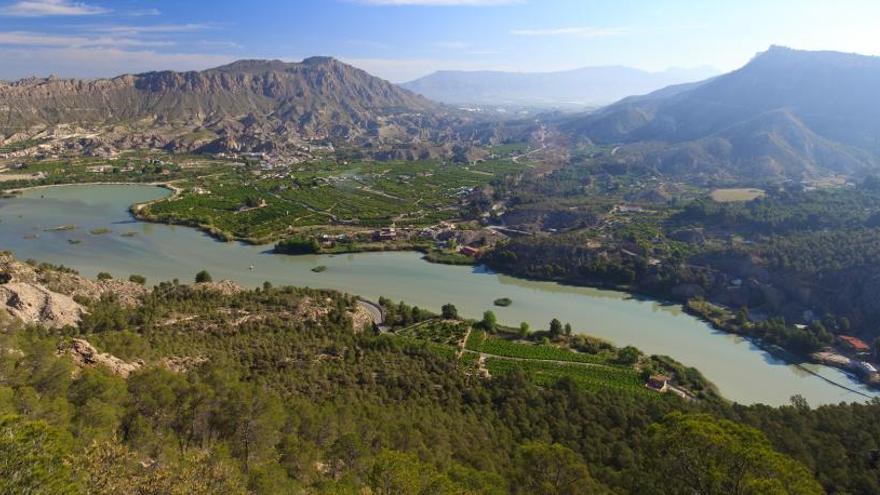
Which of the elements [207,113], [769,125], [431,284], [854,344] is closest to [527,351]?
[431,284]

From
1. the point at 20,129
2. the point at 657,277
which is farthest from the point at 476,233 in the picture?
the point at 20,129

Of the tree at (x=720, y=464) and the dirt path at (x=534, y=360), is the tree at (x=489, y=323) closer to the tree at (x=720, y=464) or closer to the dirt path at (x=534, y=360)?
the dirt path at (x=534, y=360)

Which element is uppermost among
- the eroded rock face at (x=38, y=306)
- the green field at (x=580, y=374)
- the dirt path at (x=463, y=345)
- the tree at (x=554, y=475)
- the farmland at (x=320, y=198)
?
the eroded rock face at (x=38, y=306)

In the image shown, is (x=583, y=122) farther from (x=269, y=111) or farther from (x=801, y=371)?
(x=801, y=371)

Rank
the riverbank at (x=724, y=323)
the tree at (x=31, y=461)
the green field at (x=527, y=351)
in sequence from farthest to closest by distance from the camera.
→ the green field at (x=527, y=351) → the riverbank at (x=724, y=323) → the tree at (x=31, y=461)

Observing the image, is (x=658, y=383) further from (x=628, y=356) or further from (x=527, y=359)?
(x=527, y=359)

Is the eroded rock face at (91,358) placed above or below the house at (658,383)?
above

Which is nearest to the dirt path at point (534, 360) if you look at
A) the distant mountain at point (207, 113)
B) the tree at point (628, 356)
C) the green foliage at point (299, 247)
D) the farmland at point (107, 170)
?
the tree at point (628, 356)
